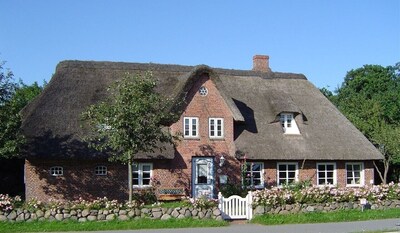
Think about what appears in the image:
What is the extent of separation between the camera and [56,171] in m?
27.5

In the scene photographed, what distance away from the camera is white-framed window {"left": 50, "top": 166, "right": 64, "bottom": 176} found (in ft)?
89.9

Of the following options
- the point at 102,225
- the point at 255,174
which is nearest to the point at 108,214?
the point at 102,225

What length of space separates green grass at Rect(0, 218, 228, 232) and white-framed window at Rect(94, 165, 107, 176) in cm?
788

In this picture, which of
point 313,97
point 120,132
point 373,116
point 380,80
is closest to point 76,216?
point 120,132

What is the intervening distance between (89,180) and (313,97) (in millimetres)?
16573

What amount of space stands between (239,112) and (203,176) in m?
4.13

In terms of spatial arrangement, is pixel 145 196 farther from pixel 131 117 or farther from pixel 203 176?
pixel 131 117

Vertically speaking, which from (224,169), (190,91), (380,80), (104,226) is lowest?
(104,226)

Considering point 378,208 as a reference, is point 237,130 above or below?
above

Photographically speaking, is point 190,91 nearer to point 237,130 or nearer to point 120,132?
point 237,130

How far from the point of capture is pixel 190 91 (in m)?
30.5

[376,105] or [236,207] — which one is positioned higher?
[376,105]

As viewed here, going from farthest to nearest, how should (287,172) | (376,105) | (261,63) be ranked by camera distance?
(376,105)
(261,63)
(287,172)

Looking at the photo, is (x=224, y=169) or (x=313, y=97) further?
(x=313, y=97)
